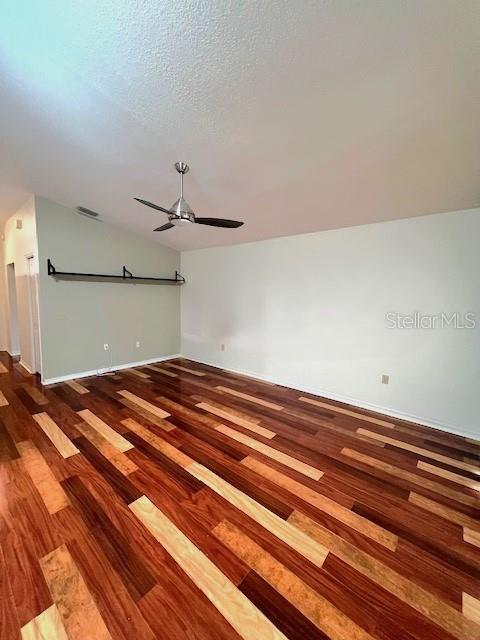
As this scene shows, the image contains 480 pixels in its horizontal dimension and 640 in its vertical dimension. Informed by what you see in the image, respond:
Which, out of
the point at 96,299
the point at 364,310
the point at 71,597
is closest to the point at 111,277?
the point at 96,299

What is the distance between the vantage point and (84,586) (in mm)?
1335

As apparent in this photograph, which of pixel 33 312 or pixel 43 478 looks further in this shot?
pixel 33 312

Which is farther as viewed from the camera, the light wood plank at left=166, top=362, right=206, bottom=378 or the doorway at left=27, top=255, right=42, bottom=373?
the light wood plank at left=166, top=362, right=206, bottom=378

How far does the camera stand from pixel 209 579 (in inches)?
54.6

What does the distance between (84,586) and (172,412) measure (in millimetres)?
1929

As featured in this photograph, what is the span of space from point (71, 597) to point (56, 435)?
1752 millimetres

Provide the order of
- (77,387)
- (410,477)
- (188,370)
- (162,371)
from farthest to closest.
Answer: (188,370) < (162,371) < (77,387) < (410,477)

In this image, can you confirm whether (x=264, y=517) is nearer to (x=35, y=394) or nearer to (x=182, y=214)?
(x=182, y=214)

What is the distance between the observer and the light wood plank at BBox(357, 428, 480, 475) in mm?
2380

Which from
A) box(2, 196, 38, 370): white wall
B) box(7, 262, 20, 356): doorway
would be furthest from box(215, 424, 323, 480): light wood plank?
box(7, 262, 20, 356): doorway

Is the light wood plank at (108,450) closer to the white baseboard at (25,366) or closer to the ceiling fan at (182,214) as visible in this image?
the ceiling fan at (182,214)

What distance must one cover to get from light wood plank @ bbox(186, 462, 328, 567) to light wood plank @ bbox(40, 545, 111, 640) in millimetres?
907

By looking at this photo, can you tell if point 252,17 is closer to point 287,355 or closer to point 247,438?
point 247,438

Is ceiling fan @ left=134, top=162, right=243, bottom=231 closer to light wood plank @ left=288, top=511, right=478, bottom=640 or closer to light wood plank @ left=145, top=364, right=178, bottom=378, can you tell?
light wood plank @ left=288, top=511, right=478, bottom=640
